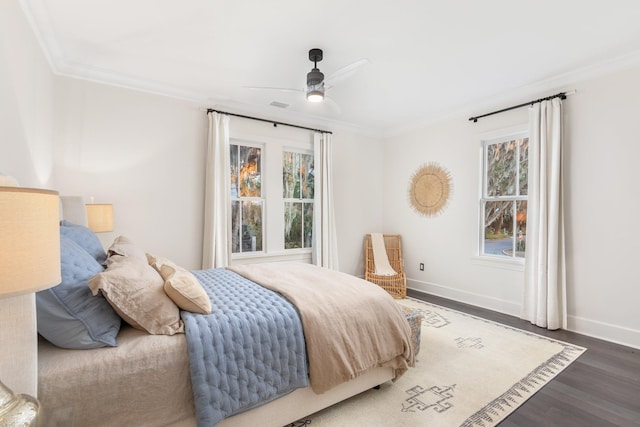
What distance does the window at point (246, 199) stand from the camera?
4.17 metres

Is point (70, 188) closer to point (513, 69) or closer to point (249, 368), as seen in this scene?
point (249, 368)

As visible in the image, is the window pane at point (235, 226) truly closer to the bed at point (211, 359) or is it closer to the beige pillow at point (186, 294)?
the bed at point (211, 359)

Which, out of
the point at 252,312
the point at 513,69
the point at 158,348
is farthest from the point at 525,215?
the point at 158,348

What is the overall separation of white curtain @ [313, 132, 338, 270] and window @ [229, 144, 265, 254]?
2.72ft

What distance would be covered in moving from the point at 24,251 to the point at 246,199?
11.3ft

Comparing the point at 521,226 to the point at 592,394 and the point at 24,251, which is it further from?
the point at 24,251

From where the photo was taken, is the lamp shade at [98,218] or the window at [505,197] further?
the window at [505,197]

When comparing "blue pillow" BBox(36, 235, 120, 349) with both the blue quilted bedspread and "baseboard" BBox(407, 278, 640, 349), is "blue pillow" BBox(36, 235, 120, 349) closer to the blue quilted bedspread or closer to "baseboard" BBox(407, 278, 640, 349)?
the blue quilted bedspread

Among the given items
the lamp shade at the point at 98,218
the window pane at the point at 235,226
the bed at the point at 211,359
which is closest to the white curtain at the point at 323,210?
the window pane at the point at 235,226

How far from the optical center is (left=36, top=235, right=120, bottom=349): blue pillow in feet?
4.43

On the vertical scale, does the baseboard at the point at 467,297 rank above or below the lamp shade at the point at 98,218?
below

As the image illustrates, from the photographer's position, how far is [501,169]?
4.02 m

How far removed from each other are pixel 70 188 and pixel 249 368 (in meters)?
2.83

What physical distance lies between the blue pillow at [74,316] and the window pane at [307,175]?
3.44m
